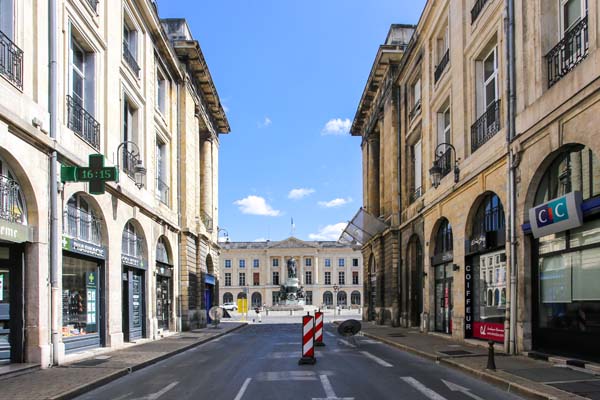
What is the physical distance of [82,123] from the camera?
16422 millimetres

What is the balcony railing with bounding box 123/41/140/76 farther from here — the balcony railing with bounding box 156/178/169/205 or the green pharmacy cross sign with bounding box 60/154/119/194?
the green pharmacy cross sign with bounding box 60/154/119/194

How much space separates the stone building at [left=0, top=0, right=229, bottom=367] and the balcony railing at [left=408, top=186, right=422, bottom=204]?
10984 millimetres

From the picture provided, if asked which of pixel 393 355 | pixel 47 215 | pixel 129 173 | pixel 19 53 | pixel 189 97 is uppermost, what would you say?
pixel 189 97

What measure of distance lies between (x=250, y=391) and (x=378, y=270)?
2608cm

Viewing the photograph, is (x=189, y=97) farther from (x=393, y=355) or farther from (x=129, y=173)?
(x=393, y=355)

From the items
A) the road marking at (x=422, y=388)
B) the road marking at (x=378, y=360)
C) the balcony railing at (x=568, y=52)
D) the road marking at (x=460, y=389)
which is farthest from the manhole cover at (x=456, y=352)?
the balcony railing at (x=568, y=52)

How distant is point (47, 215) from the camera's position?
1324 cm

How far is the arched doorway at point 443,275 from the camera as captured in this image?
71.0 feet

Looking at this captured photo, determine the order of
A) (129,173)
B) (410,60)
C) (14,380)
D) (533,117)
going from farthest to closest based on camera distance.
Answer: (410,60) → (129,173) → (533,117) → (14,380)

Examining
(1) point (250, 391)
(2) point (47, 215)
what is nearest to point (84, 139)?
(2) point (47, 215)

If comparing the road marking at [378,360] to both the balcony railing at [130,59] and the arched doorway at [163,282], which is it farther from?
the balcony railing at [130,59]

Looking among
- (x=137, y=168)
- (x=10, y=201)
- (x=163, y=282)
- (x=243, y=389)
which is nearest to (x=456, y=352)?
(x=243, y=389)

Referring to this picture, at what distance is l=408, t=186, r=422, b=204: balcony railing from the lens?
2779 cm

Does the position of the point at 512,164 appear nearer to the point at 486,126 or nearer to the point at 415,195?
the point at 486,126
